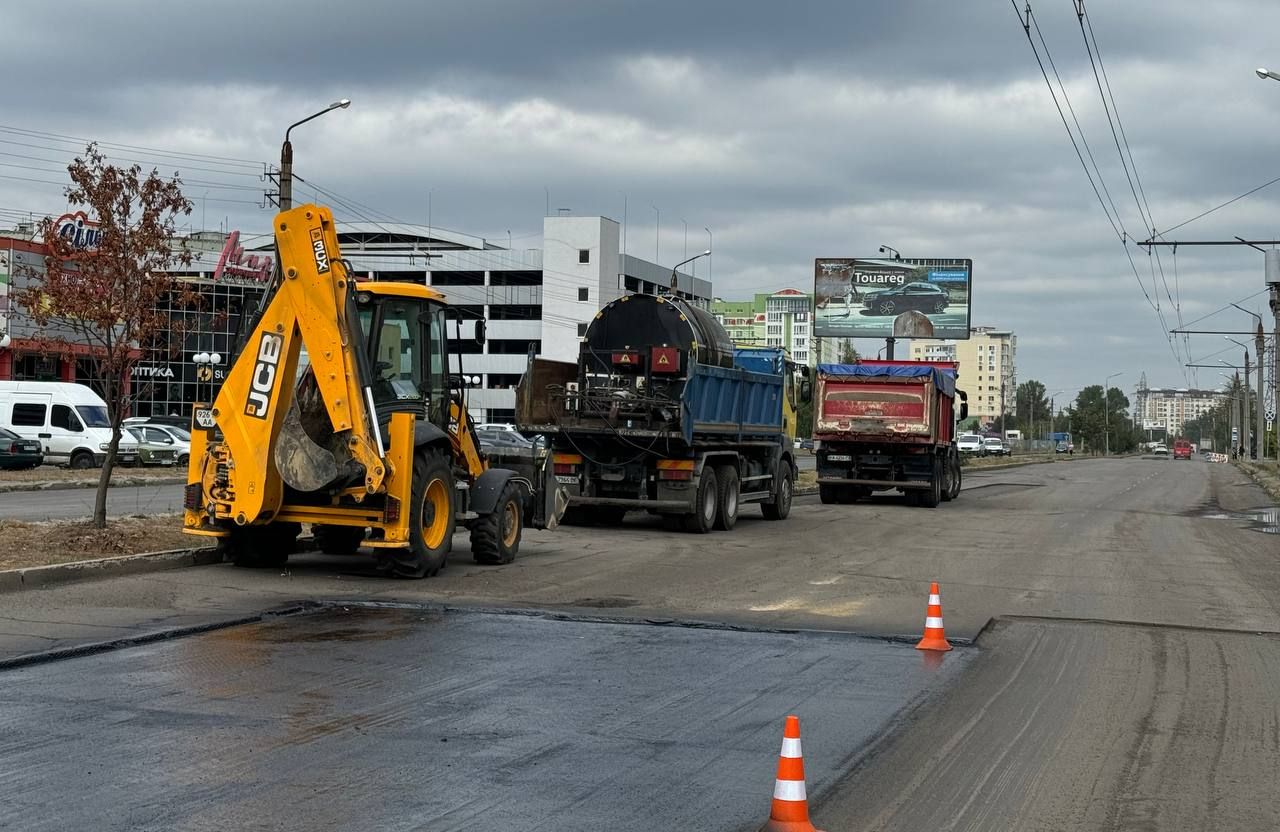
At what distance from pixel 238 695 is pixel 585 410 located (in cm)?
1377

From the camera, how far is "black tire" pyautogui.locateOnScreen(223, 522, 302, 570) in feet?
48.4

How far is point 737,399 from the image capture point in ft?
77.0

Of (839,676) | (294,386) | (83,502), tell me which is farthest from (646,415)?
(839,676)

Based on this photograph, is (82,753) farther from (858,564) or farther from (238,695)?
(858,564)

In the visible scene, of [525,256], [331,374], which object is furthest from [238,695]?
[525,256]

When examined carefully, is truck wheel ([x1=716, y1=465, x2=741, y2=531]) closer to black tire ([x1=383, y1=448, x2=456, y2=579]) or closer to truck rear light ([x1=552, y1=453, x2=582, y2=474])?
truck rear light ([x1=552, y1=453, x2=582, y2=474])

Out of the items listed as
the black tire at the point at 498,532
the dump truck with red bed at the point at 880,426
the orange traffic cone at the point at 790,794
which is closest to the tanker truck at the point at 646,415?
the black tire at the point at 498,532

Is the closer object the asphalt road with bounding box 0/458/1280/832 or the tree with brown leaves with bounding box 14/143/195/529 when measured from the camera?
the asphalt road with bounding box 0/458/1280/832

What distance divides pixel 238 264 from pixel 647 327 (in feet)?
140

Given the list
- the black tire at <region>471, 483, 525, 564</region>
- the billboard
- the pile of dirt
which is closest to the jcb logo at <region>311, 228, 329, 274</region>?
the black tire at <region>471, 483, 525, 564</region>

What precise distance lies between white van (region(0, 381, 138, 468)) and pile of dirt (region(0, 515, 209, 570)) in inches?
871

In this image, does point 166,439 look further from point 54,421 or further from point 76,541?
point 76,541

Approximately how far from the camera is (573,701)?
8.33m

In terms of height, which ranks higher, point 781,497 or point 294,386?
point 294,386
